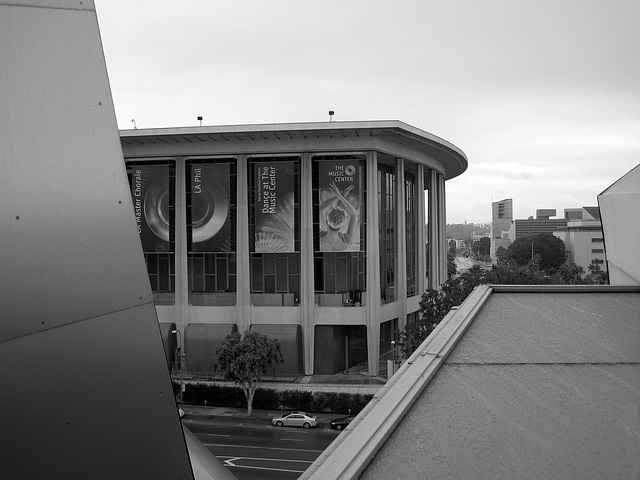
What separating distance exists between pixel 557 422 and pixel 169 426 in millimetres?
2686

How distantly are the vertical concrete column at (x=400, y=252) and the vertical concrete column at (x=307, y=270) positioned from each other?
22.2 ft

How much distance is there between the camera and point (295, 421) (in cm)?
2855

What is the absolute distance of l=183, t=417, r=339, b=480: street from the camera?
2248cm

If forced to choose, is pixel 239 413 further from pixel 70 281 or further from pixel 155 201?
pixel 70 281

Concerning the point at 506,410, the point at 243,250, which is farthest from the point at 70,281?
the point at 243,250

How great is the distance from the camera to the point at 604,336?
7.15 metres

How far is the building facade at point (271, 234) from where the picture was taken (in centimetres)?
3603

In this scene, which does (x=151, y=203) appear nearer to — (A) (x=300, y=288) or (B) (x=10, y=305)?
(A) (x=300, y=288)

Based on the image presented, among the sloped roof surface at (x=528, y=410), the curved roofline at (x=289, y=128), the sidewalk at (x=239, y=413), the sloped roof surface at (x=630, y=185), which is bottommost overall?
the sidewalk at (x=239, y=413)

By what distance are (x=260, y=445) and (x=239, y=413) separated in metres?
5.68

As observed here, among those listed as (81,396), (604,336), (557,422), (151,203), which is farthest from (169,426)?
(151,203)

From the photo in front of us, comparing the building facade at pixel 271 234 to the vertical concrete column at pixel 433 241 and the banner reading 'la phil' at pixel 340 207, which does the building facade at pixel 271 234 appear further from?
the vertical concrete column at pixel 433 241

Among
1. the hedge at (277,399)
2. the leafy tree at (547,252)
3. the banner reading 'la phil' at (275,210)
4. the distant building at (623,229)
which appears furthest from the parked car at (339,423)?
the leafy tree at (547,252)

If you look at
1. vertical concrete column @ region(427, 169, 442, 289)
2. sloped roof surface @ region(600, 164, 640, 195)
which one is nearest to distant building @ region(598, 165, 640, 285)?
sloped roof surface @ region(600, 164, 640, 195)
